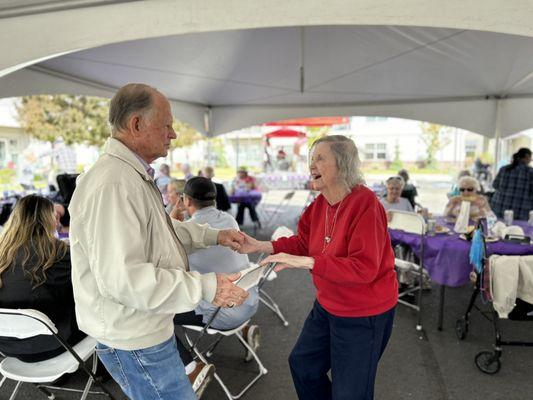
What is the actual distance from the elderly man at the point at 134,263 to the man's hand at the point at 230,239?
574mm

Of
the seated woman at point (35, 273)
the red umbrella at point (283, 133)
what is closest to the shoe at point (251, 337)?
the seated woman at point (35, 273)

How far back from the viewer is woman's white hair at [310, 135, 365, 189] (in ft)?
5.76

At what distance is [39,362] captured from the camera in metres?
2.13

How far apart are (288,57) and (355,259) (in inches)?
203

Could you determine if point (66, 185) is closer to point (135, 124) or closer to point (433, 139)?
point (135, 124)

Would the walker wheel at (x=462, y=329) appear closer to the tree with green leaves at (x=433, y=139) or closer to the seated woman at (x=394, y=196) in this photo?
the seated woman at (x=394, y=196)

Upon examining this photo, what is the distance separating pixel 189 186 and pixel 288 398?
5.33ft

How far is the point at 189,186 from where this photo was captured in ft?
9.07

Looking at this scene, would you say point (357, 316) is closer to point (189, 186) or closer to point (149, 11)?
point (189, 186)

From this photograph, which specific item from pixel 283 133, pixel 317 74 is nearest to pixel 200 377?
pixel 317 74

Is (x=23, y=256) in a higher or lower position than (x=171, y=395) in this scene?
higher

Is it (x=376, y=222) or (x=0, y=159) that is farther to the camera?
(x=0, y=159)

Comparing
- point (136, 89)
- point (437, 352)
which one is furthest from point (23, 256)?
point (437, 352)

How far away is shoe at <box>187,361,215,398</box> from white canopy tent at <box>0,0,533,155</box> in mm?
2309
